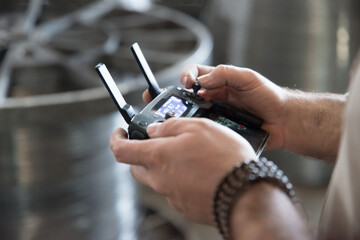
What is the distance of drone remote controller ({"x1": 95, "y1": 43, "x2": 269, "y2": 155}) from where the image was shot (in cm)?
64

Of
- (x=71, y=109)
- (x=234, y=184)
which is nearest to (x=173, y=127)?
(x=234, y=184)

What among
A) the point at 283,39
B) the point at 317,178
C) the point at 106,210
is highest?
the point at 283,39

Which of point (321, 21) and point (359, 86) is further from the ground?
point (359, 86)

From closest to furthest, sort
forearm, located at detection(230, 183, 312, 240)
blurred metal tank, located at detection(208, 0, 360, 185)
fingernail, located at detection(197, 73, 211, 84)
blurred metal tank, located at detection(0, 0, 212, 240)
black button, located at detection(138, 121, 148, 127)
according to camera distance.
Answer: forearm, located at detection(230, 183, 312, 240) < black button, located at detection(138, 121, 148, 127) < fingernail, located at detection(197, 73, 211, 84) < blurred metal tank, located at detection(0, 0, 212, 240) < blurred metal tank, located at detection(208, 0, 360, 185)

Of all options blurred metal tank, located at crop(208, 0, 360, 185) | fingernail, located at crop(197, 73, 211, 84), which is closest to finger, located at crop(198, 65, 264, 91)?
fingernail, located at crop(197, 73, 211, 84)

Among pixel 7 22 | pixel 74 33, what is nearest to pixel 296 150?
pixel 74 33

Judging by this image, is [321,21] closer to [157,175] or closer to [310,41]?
[310,41]

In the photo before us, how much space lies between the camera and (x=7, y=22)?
61.1 inches

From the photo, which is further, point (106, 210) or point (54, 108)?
point (106, 210)

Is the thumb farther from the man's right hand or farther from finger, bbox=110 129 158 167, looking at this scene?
the man's right hand

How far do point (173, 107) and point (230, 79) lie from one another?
13 cm

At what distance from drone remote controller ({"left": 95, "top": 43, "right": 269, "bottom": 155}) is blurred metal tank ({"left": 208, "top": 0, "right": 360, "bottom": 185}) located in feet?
3.26

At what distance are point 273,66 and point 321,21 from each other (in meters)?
0.23

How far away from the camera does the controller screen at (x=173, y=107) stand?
67 cm
